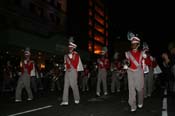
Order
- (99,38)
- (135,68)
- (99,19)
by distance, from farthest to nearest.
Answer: (99,19)
(99,38)
(135,68)

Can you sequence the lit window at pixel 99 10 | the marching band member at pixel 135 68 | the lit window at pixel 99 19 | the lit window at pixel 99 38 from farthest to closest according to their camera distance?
the lit window at pixel 99 10 → the lit window at pixel 99 19 → the lit window at pixel 99 38 → the marching band member at pixel 135 68

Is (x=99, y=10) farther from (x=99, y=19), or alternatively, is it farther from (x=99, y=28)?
(x=99, y=28)

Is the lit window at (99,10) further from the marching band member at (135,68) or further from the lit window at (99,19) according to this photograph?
the marching band member at (135,68)

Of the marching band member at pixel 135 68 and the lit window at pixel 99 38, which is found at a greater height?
the lit window at pixel 99 38

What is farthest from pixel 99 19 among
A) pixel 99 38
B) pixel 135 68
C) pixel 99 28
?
pixel 135 68

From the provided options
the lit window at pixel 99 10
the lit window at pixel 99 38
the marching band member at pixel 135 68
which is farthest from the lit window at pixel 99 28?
the marching band member at pixel 135 68

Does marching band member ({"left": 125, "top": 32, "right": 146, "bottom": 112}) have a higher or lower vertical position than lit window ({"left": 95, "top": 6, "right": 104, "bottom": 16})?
lower

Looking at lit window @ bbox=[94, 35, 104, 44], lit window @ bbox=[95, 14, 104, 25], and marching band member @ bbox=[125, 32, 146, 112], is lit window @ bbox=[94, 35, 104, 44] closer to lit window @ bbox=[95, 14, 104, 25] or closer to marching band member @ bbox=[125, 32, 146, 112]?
lit window @ bbox=[95, 14, 104, 25]

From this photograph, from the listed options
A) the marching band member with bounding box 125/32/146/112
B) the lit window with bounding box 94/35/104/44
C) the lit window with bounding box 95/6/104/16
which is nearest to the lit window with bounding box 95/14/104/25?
the lit window with bounding box 95/6/104/16

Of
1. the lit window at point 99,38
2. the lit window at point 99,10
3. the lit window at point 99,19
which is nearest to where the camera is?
the lit window at point 99,38

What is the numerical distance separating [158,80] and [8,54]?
1082 centimetres

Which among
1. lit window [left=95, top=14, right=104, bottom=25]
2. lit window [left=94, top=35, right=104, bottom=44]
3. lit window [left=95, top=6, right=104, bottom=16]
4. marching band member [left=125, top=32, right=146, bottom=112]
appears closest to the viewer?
marching band member [left=125, top=32, right=146, bottom=112]

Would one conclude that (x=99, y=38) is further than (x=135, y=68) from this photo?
Yes

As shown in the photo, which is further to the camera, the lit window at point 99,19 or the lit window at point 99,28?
the lit window at point 99,19
